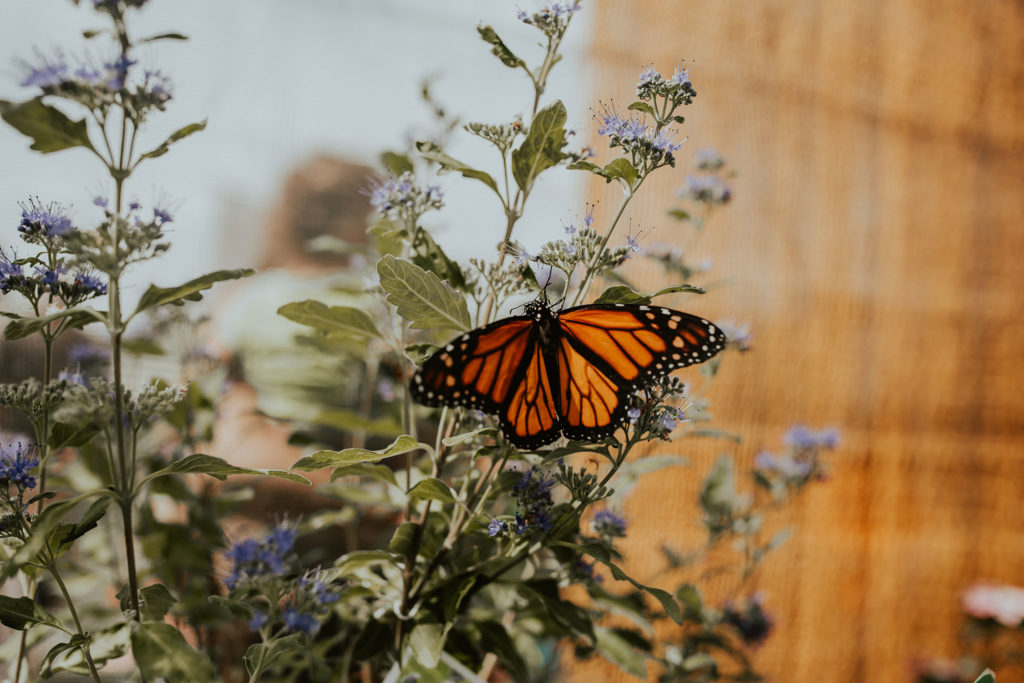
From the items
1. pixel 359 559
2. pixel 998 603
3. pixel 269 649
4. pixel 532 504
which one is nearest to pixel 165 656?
pixel 269 649

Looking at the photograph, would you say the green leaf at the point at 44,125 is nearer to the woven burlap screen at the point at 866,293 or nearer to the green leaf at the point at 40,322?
the green leaf at the point at 40,322

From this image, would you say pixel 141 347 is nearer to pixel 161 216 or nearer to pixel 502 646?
pixel 161 216

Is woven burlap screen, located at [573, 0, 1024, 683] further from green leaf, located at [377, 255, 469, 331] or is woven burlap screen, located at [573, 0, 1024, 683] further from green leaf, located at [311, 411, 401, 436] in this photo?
green leaf, located at [377, 255, 469, 331]

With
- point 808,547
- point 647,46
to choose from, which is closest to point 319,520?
point 647,46

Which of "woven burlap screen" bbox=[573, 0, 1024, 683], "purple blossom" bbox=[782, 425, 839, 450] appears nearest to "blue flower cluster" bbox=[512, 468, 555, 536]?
"purple blossom" bbox=[782, 425, 839, 450]

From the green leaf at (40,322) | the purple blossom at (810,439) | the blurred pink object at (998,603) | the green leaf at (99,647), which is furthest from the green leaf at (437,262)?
the blurred pink object at (998,603)
